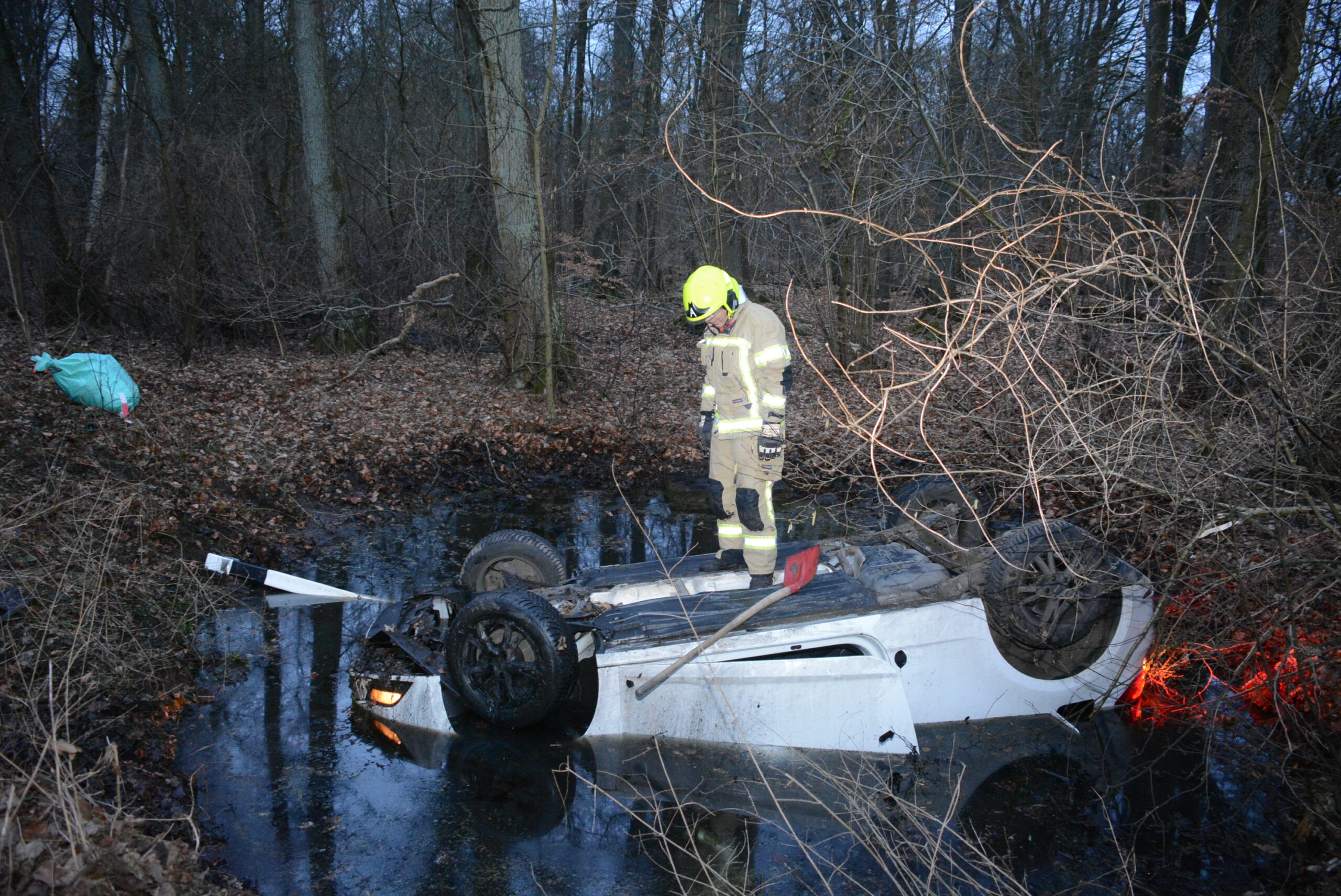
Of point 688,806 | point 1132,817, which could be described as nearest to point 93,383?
point 688,806

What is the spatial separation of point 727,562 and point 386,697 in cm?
221

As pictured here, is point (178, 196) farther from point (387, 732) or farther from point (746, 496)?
point (746, 496)

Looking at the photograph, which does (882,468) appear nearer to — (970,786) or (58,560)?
(970,786)

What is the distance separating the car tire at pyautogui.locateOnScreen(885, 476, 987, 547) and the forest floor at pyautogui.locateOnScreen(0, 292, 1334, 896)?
659 mm

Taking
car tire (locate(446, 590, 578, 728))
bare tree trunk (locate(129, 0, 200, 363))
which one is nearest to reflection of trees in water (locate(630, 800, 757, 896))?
car tire (locate(446, 590, 578, 728))

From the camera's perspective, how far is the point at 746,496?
211 inches

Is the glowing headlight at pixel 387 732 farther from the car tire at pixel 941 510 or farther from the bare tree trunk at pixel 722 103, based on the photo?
the bare tree trunk at pixel 722 103

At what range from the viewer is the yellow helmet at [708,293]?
5.21m

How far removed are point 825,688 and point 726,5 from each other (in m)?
12.2

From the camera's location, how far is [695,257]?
1819cm

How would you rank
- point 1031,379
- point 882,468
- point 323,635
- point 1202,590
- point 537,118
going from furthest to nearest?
point 537,118
point 882,468
point 1031,379
point 323,635
point 1202,590

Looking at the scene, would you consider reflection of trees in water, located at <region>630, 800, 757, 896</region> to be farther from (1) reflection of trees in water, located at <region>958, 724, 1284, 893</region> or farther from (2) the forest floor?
(2) the forest floor

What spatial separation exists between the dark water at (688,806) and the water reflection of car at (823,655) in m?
0.15

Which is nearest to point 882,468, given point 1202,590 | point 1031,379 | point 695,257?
point 1031,379
